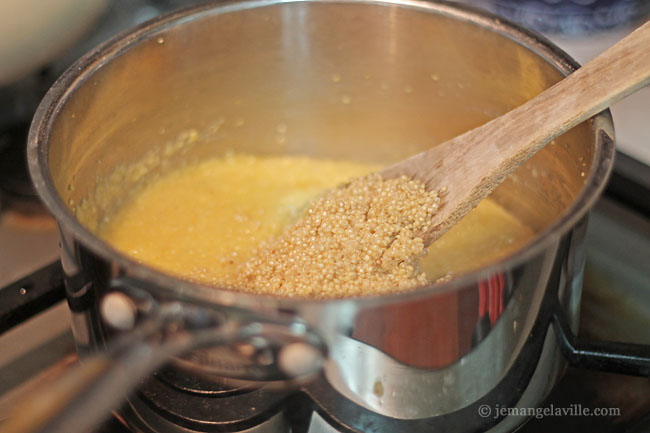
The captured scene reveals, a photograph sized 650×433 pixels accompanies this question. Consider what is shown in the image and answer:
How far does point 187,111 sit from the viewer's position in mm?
844

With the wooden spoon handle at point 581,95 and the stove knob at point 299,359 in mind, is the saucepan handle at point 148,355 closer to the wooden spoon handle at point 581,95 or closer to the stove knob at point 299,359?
the stove knob at point 299,359

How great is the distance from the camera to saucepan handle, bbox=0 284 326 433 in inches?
14.4

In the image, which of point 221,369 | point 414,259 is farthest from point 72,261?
point 414,259

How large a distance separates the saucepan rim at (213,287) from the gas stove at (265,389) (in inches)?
4.0

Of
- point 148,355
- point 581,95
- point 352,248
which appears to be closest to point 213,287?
point 148,355

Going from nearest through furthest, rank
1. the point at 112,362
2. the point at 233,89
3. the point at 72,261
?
the point at 112,362
the point at 72,261
the point at 233,89

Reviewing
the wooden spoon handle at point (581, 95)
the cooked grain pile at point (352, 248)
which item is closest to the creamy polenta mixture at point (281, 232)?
the cooked grain pile at point (352, 248)

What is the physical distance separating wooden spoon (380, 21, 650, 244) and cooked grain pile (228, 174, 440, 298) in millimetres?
20

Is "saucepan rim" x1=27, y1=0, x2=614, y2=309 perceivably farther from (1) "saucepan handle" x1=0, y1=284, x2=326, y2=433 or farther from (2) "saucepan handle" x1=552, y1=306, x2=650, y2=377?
(2) "saucepan handle" x1=552, y1=306, x2=650, y2=377

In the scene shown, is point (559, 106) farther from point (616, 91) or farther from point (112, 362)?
point (112, 362)

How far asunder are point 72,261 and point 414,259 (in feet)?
0.95

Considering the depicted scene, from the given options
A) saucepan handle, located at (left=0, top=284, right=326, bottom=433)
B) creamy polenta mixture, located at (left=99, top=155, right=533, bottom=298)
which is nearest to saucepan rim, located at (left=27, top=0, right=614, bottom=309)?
saucepan handle, located at (left=0, top=284, right=326, bottom=433)

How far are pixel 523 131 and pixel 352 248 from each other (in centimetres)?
18

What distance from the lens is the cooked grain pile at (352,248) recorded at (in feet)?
2.02
